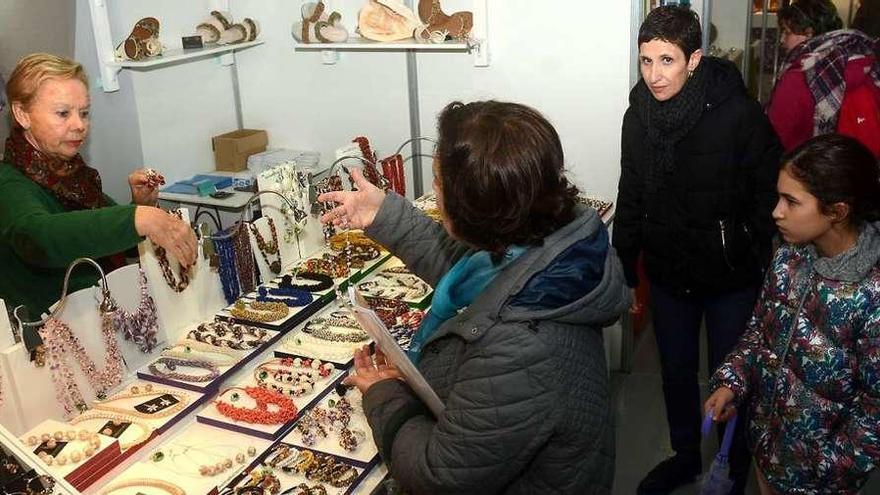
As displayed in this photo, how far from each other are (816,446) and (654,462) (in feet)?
4.26

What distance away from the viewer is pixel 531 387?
57.6 inches

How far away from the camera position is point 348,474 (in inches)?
79.7

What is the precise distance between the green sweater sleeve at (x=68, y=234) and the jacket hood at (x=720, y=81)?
182 cm

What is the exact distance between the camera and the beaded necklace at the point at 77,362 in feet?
7.09

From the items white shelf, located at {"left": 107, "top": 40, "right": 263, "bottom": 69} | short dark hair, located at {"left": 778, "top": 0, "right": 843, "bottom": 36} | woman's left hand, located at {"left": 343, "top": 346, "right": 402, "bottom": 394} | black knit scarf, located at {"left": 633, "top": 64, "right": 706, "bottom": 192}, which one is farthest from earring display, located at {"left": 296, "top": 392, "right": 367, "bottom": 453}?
short dark hair, located at {"left": 778, "top": 0, "right": 843, "bottom": 36}

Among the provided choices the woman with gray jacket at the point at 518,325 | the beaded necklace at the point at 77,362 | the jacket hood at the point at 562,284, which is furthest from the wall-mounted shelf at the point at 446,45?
the jacket hood at the point at 562,284

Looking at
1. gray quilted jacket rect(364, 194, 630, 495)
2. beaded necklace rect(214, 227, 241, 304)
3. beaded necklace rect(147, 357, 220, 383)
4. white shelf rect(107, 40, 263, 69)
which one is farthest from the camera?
white shelf rect(107, 40, 263, 69)

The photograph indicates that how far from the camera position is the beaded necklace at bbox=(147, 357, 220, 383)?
7.80 feet

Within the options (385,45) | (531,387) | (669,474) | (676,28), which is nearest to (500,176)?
(531,387)

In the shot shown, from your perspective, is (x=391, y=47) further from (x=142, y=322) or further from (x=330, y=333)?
(x=142, y=322)

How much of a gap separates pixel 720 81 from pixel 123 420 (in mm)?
2081

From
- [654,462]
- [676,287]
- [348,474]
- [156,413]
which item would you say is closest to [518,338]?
[348,474]

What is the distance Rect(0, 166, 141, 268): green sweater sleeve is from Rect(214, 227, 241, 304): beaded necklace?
0.48 metres

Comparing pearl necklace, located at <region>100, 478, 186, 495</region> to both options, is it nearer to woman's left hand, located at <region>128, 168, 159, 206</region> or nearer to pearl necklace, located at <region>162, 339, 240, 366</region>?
pearl necklace, located at <region>162, 339, 240, 366</region>
